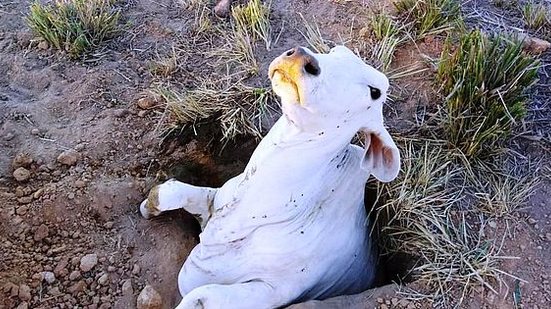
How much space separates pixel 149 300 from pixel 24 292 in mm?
451

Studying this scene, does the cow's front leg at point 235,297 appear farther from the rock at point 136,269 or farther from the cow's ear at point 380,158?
the cow's ear at point 380,158

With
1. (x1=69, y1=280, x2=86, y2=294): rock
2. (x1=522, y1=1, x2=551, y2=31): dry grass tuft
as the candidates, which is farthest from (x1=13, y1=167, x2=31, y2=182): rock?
(x1=522, y1=1, x2=551, y2=31): dry grass tuft

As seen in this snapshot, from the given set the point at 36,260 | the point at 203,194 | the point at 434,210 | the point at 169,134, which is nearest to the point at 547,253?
the point at 434,210

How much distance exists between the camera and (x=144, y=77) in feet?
11.5

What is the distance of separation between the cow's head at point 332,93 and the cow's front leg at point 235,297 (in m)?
0.59

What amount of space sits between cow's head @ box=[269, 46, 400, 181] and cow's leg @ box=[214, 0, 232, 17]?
5.00 ft

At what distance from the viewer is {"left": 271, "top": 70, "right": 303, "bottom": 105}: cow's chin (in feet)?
6.73

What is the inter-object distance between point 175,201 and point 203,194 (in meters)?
0.11

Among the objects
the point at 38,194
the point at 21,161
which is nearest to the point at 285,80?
the point at 38,194

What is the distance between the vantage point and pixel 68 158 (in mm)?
3070

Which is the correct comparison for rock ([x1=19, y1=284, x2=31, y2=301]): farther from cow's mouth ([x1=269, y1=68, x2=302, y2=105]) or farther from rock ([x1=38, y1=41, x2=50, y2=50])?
rock ([x1=38, y1=41, x2=50, y2=50])

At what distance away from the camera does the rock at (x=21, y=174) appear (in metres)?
2.97

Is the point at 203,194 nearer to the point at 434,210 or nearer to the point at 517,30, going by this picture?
the point at 434,210

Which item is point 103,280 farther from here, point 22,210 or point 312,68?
point 312,68
